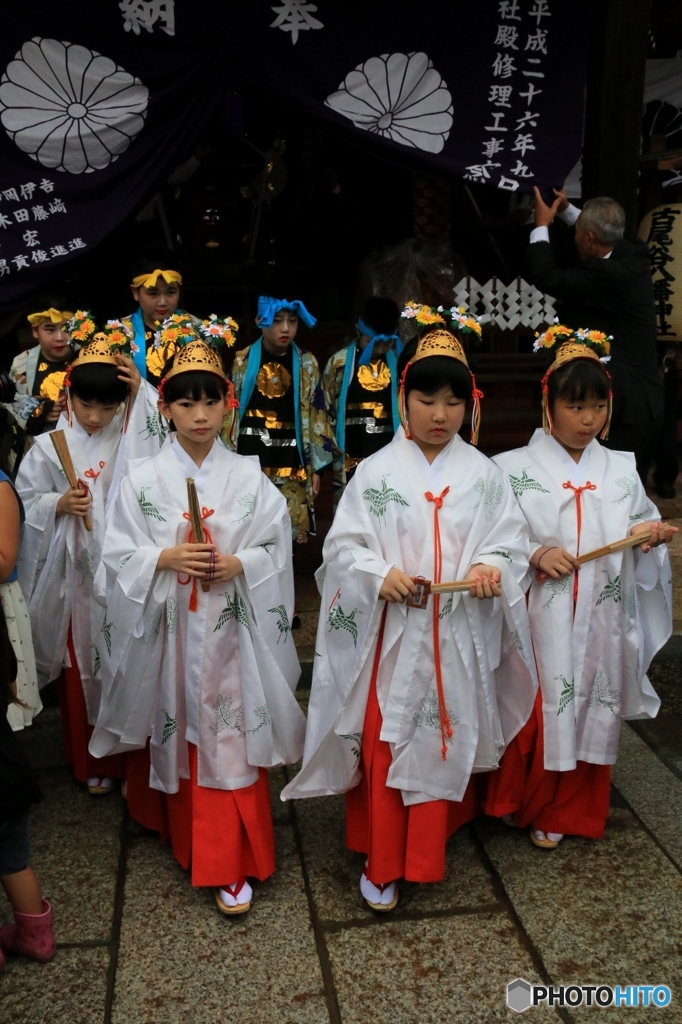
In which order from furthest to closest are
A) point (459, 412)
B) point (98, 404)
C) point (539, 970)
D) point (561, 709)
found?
1. point (98, 404)
2. point (561, 709)
3. point (459, 412)
4. point (539, 970)

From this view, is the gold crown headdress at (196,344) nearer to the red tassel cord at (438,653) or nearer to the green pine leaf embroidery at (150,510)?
the green pine leaf embroidery at (150,510)

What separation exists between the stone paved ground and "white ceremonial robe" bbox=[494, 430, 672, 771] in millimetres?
513

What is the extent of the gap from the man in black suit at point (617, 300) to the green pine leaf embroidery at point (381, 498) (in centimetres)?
222

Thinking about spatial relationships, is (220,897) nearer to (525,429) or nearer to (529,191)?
(529,191)

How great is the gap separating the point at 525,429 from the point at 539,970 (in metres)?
5.32

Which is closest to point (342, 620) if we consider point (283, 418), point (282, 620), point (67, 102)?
point (282, 620)

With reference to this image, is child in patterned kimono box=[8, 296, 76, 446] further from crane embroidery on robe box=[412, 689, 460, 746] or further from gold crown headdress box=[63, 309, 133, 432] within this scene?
crane embroidery on robe box=[412, 689, 460, 746]

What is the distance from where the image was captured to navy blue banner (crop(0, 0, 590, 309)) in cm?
502

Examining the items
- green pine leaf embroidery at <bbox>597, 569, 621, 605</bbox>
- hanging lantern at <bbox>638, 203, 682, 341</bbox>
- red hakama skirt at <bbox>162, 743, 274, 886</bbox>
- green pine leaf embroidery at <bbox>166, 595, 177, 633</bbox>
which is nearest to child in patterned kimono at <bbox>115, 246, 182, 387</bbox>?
green pine leaf embroidery at <bbox>166, 595, 177, 633</bbox>

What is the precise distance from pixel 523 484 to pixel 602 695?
94cm

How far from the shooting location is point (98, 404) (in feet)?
12.7

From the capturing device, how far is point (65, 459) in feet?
12.8

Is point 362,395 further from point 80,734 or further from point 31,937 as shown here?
point 31,937

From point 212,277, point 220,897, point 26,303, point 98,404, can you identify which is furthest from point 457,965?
point 212,277
